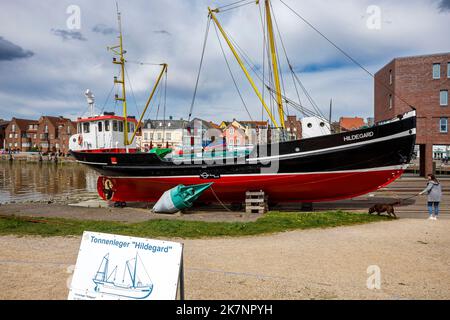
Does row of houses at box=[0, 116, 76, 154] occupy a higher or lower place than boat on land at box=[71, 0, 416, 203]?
higher

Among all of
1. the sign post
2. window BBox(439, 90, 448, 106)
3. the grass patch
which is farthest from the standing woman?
window BBox(439, 90, 448, 106)

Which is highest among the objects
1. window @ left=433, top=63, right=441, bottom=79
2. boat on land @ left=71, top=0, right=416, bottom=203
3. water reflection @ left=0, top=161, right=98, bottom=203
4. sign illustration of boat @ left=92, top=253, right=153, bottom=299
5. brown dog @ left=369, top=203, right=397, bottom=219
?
window @ left=433, top=63, right=441, bottom=79

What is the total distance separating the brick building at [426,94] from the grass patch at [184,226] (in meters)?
19.9

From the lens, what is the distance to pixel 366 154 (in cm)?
1397

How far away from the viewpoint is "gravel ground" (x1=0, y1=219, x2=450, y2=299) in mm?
5598

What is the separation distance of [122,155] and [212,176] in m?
5.17

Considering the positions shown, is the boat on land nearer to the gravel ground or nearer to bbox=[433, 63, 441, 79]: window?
the gravel ground

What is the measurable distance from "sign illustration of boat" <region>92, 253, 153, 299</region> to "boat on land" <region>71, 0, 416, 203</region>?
10.8 metres

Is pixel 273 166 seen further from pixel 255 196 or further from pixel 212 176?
pixel 212 176

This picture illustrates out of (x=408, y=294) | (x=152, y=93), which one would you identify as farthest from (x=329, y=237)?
(x=152, y=93)

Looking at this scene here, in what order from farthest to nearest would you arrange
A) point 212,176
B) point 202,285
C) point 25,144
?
1. point 25,144
2. point 212,176
3. point 202,285

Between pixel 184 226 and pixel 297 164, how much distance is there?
6140 millimetres

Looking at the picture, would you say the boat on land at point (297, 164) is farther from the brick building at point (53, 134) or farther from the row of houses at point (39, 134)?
the brick building at point (53, 134)

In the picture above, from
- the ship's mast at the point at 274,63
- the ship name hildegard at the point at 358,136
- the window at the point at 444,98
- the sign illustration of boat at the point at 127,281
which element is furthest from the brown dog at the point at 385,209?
the window at the point at 444,98
